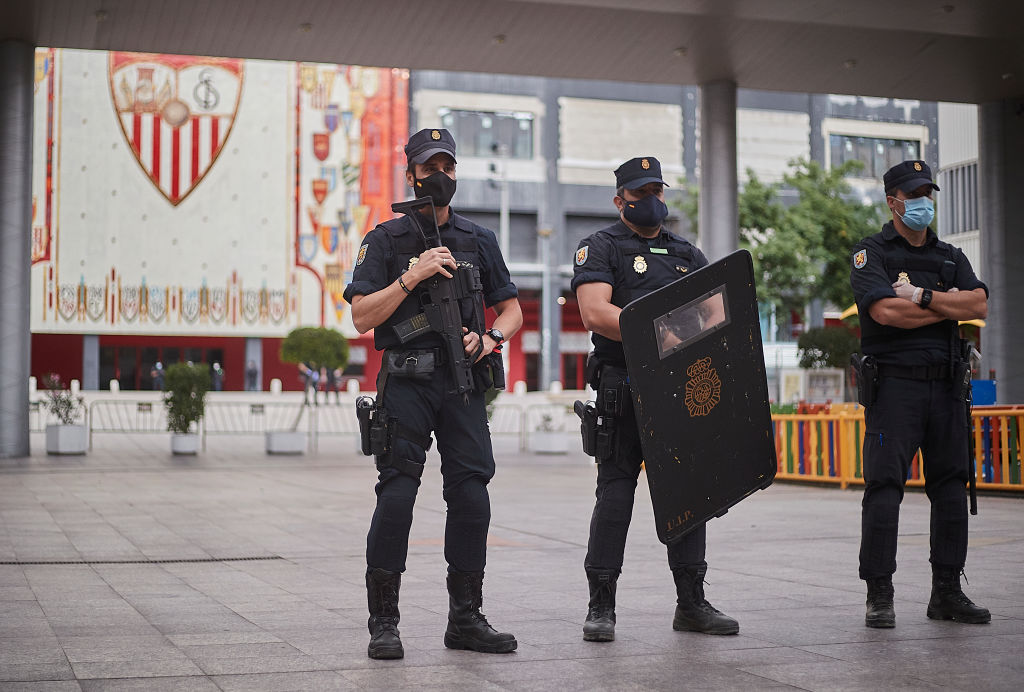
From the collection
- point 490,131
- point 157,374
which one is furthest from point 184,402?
point 490,131

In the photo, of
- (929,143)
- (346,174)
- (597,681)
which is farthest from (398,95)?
(597,681)

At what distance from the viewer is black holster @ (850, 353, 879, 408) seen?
199 inches

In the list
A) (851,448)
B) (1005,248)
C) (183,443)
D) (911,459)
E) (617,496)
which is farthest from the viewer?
(1005,248)

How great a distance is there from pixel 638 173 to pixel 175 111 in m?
40.6

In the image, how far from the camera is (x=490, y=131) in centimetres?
4594

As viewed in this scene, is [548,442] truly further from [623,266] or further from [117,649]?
[117,649]

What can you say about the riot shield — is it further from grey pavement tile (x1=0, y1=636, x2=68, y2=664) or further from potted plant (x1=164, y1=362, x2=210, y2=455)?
potted plant (x1=164, y1=362, x2=210, y2=455)

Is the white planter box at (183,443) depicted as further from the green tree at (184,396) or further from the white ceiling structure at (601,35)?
the white ceiling structure at (601,35)

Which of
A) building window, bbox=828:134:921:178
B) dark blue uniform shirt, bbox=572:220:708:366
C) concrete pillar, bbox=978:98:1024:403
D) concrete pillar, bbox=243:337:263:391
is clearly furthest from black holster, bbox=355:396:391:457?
building window, bbox=828:134:921:178

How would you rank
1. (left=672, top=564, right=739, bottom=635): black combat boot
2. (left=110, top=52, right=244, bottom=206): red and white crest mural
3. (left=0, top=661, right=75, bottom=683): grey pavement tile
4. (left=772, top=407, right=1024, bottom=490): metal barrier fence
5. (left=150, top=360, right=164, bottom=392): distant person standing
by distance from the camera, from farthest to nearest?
(left=150, top=360, right=164, bottom=392): distant person standing < (left=110, top=52, right=244, bottom=206): red and white crest mural < (left=772, top=407, right=1024, bottom=490): metal barrier fence < (left=672, top=564, right=739, bottom=635): black combat boot < (left=0, top=661, right=75, bottom=683): grey pavement tile

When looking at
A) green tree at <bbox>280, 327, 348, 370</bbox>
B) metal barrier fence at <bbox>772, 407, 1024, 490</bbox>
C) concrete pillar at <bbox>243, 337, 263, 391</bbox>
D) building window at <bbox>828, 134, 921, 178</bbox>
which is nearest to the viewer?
metal barrier fence at <bbox>772, 407, 1024, 490</bbox>

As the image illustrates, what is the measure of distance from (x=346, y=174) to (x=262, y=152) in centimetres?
312

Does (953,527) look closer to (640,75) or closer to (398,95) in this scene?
(640,75)

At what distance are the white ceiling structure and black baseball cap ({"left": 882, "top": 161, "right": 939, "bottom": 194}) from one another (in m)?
11.7
